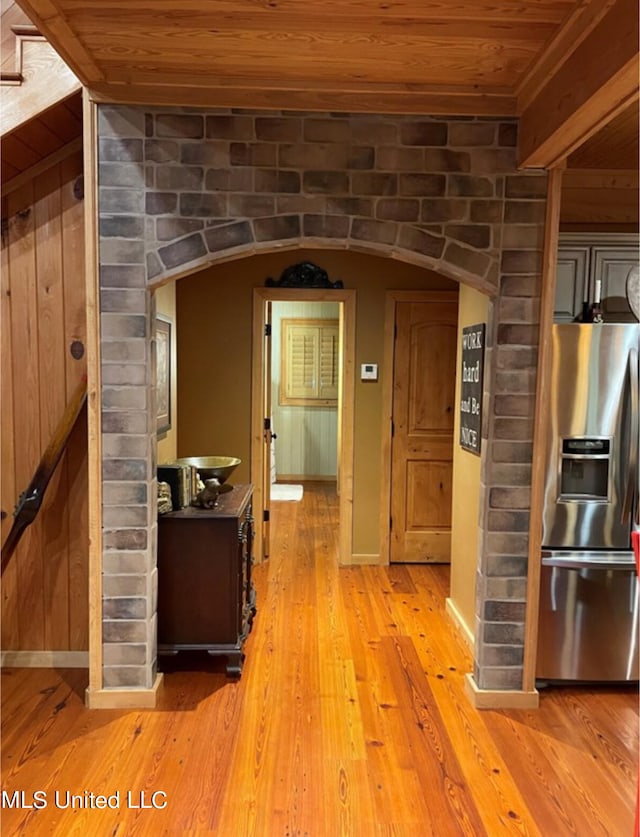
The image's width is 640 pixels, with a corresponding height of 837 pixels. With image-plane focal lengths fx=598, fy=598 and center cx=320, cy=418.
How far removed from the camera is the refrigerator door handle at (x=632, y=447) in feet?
8.80

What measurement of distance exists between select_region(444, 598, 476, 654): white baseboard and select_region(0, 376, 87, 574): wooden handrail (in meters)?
2.21

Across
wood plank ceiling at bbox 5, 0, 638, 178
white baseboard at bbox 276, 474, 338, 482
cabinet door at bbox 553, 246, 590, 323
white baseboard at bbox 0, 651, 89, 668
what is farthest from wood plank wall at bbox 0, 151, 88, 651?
white baseboard at bbox 276, 474, 338, 482

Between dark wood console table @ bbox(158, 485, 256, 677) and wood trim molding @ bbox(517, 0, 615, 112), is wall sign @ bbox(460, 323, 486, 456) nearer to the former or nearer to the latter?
wood trim molding @ bbox(517, 0, 615, 112)

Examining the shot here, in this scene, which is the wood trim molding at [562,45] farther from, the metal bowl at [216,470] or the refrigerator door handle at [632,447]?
the metal bowl at [216,470]

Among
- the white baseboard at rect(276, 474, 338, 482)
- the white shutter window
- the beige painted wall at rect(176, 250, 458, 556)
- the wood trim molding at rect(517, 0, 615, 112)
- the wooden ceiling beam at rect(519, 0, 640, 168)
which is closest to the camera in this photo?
the wooden ceiling beam at rect(519, 0, 640, 168)

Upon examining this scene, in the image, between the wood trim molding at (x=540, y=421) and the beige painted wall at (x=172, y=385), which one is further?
the beige painted wall at (x=172, y=385)

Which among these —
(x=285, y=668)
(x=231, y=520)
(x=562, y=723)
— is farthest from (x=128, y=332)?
(x=562, y=723)

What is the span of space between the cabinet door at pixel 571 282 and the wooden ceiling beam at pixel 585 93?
2.05 ft

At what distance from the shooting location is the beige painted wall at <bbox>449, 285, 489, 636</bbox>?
10.2ft

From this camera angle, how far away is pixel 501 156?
2482mm

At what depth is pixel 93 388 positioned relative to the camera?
2.50 meters

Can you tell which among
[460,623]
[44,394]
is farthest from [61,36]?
[460,623]

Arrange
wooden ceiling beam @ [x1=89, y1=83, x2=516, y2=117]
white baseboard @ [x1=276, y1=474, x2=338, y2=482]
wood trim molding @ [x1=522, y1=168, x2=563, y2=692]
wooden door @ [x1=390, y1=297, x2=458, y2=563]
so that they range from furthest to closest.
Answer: white baseboard @ [x1=276, y1=474, x2=338, y2=482]
wooden door @ [x1=390, y1=297, x2=458, y2=563]
wood trim molding @ [x1=522, y1=168, x2=563, y2=692]
wooden ceiling beam @ [x1=89, y1=83, x2=516, y2=117]

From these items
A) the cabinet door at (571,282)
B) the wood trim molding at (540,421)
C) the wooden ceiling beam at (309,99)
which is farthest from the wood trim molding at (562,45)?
the cabinet door at (571,282)
